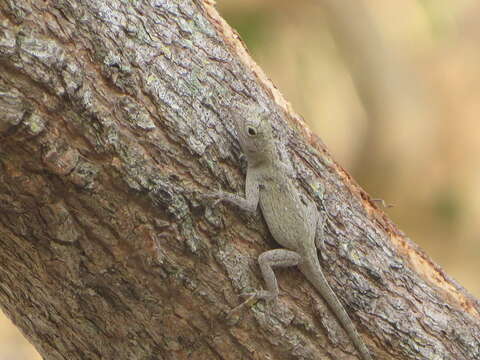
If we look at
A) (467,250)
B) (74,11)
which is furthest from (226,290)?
(467,250)

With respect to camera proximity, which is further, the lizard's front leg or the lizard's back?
the lizard's back

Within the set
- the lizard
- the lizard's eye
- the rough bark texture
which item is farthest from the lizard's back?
the lizard's eye

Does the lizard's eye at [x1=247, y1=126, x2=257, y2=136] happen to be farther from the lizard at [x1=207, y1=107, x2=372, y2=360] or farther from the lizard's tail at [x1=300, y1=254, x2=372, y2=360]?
the lizard's tail at [x1=300, y1=254, x2=372, y2=360]

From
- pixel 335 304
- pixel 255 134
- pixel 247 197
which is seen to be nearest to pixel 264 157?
pixel 255 134

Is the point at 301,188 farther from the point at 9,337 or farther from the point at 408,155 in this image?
the point at 9,337

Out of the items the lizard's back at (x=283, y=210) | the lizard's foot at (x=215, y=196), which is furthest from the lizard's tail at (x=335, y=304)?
the lizard's foot at (x=215, y=196)

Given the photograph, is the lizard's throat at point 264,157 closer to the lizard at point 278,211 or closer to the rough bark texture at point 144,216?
the lizard at point 278,211

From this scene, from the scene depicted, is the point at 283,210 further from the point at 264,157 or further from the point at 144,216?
the point at 144,216
